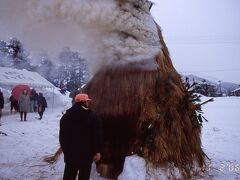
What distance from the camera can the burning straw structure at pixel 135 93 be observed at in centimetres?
483

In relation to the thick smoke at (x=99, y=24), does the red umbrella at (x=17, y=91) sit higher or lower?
lower

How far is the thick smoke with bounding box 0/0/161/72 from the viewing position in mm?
5066

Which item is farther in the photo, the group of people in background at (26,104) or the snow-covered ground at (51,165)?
the group of people in background at (26,104)

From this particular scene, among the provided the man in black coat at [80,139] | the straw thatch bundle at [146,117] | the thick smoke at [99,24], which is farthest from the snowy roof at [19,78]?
the man in black coat at [80,139]

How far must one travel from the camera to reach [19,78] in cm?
2192

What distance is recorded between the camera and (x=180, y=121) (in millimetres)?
5062

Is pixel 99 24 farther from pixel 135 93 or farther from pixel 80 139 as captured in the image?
pixel 80 139

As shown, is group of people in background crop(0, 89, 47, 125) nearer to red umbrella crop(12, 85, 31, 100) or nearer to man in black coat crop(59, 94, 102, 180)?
red umbrella crop(12, 85, 31, 100)

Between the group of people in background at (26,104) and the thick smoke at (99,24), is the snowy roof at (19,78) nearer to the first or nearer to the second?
the group of people in background at (26,104)

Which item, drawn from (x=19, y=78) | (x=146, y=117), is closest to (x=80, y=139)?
(x=146, y=117)

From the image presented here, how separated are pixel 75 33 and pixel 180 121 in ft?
7.98

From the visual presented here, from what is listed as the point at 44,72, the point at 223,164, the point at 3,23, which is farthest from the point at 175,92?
the point at 44,72

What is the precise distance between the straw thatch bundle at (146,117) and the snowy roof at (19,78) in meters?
16.7

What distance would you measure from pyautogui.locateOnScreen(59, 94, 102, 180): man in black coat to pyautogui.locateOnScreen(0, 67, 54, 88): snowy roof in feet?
57.4
